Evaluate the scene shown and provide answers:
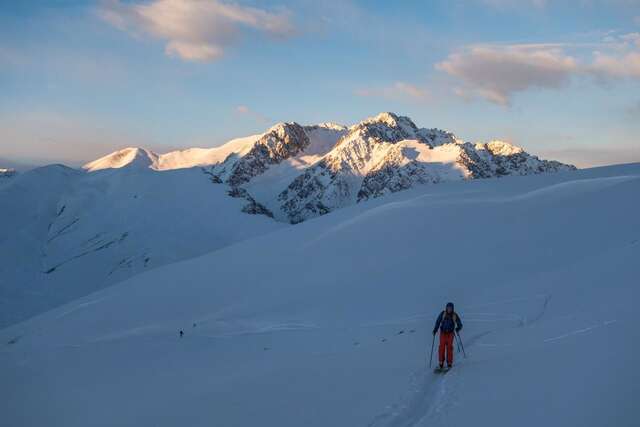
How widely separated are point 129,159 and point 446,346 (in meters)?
164

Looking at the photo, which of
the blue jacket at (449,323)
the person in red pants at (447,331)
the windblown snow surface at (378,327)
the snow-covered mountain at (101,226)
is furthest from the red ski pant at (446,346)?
the snow-covered mountain at (101,226)

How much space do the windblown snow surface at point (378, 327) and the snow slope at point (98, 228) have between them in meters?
44.6

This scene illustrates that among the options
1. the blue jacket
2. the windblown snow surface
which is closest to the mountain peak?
the windblown snow surface

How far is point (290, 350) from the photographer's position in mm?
14203

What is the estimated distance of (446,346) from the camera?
10.1m

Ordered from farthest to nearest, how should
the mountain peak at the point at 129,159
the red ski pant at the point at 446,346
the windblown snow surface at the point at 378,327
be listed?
the mountain peak at the point at 129,159
the red ski pant at the point at 446,346
the windblown snow surface at the point at 378,327

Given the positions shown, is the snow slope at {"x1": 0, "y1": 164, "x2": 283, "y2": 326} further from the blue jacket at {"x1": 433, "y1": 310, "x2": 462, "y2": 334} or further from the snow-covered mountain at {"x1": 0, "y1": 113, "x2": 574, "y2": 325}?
the blue jacket at {"x1": 433, "y1": 310, "x2": 462, "y2": 334}

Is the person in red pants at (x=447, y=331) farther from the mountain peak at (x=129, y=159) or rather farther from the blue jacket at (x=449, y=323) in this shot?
the mountain peak at (x=129, y=159)

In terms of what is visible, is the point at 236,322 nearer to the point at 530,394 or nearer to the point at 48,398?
the point at 48,398

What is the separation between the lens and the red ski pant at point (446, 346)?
9852 millimetres

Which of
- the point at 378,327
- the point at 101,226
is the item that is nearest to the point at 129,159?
the point at 101,226

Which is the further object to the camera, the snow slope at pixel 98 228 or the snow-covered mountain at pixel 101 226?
the snow-covered mountain at pixel 101 226

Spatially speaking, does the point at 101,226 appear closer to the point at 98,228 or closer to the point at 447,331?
the point at 98,228

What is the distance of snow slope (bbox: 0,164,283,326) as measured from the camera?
239 feet
